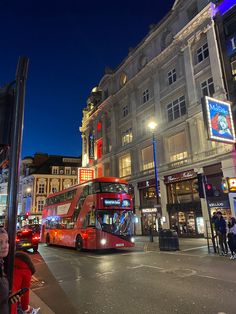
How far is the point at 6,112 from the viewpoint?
2834 millimetres

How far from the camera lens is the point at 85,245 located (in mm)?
17016

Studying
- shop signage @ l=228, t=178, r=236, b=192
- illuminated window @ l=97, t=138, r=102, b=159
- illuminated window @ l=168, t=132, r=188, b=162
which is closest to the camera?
shop signage @ l=228, t=178, r=236, b=192

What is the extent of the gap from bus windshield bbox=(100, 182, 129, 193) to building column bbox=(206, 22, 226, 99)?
11201 millimetres

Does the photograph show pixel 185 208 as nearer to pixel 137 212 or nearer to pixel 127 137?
pixel 137 212

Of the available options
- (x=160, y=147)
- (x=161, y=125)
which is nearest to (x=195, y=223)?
(x=160, y=147)

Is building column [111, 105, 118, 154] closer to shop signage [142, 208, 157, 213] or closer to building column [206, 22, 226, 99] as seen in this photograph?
shop signage [142, 208, 157, 213]

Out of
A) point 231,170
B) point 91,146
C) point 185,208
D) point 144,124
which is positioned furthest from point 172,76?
point 91,146

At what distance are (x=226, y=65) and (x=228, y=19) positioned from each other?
4024 millimetres

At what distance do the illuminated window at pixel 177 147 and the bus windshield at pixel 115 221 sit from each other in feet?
35.5

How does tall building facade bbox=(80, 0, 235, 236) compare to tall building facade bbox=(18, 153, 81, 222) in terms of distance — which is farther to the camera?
tall building facade bbox=(18, 153, 81, 222)

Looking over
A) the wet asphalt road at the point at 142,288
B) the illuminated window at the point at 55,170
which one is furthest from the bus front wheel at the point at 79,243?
the illuminated window at the point at 55,170

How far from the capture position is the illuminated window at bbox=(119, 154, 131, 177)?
111 ft

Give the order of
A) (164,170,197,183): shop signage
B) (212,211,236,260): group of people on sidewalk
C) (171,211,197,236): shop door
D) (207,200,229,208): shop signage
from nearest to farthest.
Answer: (212,211,236,260): group of people on sidewalk, (207,200,229,208): shop signage, (164,170,197,183): shop signage, (171,211,197,236): shop door

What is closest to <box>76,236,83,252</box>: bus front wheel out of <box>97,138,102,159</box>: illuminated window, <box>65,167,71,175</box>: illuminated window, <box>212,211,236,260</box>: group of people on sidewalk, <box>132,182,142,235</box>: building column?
<box>212,211,236,260</box>: group of people on sidewalk
